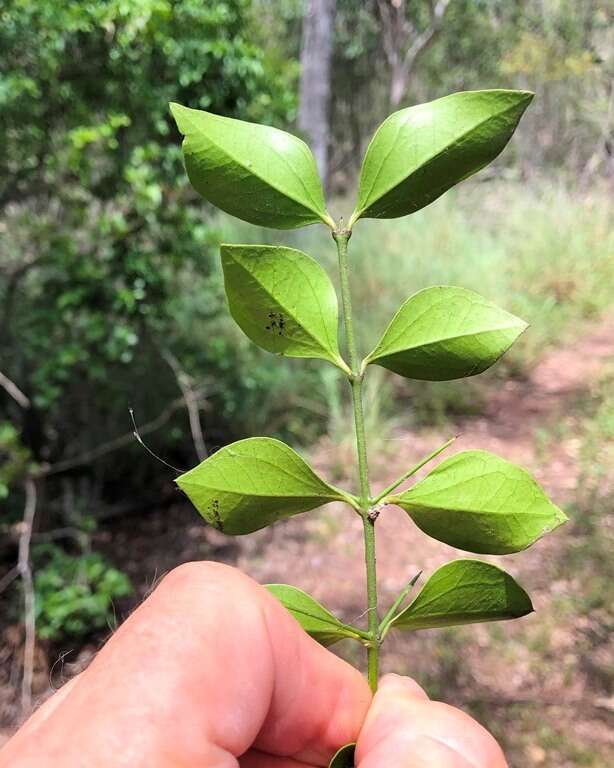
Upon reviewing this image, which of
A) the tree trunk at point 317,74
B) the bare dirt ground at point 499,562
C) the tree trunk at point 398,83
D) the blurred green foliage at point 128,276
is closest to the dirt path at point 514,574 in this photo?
the bare dirt ground at point 499,562

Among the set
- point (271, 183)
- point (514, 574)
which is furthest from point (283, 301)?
point (514, 574)

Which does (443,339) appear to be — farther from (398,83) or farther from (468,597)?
(398,83)

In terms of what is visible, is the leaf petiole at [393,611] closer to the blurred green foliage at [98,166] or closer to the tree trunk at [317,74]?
the blurred green foliage at [98,166]

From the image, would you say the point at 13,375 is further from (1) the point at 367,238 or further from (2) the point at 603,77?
(2) the point at 603,77

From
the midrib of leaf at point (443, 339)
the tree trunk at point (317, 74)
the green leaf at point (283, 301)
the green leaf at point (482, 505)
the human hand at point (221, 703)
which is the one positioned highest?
the tree trunk at point (317, 74)

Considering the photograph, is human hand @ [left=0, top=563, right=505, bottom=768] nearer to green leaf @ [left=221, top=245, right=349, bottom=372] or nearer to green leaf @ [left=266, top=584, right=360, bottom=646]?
green leaf @ [left=266, top=584, right=360, bottom=646]

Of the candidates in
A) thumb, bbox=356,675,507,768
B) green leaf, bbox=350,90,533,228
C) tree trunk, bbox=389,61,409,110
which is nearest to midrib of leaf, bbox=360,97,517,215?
green leaf, bbox=350,90,533,228
